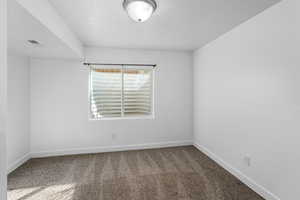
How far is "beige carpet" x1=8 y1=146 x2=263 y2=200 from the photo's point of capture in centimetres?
201

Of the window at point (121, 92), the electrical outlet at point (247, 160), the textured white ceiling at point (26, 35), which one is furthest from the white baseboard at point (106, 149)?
the textured white ceiling at point (26, 35)

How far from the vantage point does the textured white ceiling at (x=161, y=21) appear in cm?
180

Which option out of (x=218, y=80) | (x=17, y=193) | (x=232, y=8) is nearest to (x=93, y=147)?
(x=17, y=193)

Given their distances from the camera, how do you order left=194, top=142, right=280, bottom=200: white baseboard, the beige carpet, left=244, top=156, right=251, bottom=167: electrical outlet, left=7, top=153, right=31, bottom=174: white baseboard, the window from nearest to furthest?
left=194, top=142, right=280, bottom=200: white baseboard → the beige carpet → left=244, top=156, right=251, bottom=167: electrical outlet → left=7, top=153, right=31, bottom=174: white baseboard → the window

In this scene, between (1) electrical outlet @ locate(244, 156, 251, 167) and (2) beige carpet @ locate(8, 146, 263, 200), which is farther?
(1) electrical outlet @ locate(244, 156, 251, 167)

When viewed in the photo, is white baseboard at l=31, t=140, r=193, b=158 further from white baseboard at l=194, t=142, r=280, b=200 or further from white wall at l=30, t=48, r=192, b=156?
white baseboard at l=194, t=142, r=280, b=200

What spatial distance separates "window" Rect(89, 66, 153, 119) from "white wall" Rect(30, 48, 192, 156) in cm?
17

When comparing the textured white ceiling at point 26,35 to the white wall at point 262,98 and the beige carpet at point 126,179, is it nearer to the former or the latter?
the beige carpet at point 126,179

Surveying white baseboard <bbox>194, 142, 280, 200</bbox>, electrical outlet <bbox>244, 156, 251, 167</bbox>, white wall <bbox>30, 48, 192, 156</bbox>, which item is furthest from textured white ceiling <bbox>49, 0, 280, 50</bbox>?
white baseboard <bbox>194, 142, 280, 200</bbox>

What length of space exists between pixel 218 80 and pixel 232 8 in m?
1.25

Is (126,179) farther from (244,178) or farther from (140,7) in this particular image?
(140,7)

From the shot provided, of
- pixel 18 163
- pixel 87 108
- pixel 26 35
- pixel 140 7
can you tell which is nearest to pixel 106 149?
pixel 87 108

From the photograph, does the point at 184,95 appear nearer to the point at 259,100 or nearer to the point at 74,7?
the point at 259,100

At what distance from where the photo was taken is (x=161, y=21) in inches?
87.0
